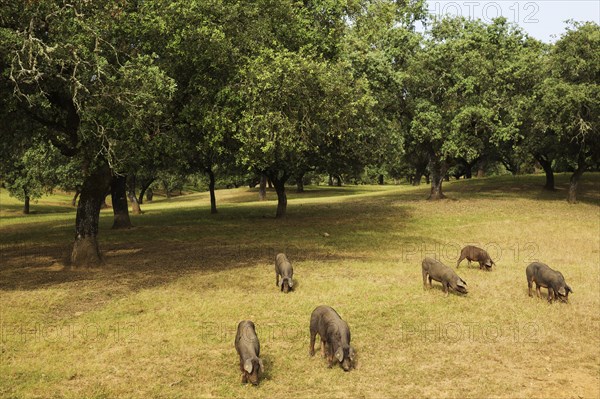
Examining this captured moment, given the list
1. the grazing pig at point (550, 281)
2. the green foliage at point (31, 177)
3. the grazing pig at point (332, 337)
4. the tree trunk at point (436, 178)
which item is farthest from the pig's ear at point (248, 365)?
the green foliage at point (31, 177)

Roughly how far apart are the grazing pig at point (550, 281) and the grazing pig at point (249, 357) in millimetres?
11120

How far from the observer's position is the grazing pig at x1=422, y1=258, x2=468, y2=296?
55.9ft

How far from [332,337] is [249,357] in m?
2.11

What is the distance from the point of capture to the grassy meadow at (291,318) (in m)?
11.1

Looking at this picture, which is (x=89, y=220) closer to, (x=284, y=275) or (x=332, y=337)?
(x=284, y=275)

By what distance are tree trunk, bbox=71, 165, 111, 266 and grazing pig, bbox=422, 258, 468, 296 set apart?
47.2 ft

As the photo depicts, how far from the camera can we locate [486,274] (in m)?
20.4

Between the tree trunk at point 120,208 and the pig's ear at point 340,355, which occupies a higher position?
the tree trunk at point 120,208

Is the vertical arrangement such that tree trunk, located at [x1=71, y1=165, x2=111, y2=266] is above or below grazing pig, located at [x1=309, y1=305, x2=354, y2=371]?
above

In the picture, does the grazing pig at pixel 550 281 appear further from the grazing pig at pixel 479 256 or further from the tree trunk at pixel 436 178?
the tree trunk at pixel 436 178

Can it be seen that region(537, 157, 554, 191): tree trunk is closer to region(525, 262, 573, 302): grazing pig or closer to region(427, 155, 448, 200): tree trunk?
region(427, 155, 448, 200): tree trunk

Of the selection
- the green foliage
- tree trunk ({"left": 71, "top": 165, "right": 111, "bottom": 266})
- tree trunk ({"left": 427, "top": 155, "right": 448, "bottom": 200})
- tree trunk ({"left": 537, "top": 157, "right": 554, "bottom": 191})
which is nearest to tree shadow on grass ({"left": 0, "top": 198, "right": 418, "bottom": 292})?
tree trunk ({"left": 71, "top": 165, "right": 111, "bottom": 266})

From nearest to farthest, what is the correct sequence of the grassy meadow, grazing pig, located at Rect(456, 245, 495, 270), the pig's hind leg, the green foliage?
the grassy meadow
the pig's hind leg
grazing pig, located at Rect(456, 245, 495, 270)
the green foliage

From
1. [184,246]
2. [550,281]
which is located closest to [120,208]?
[184,246]
